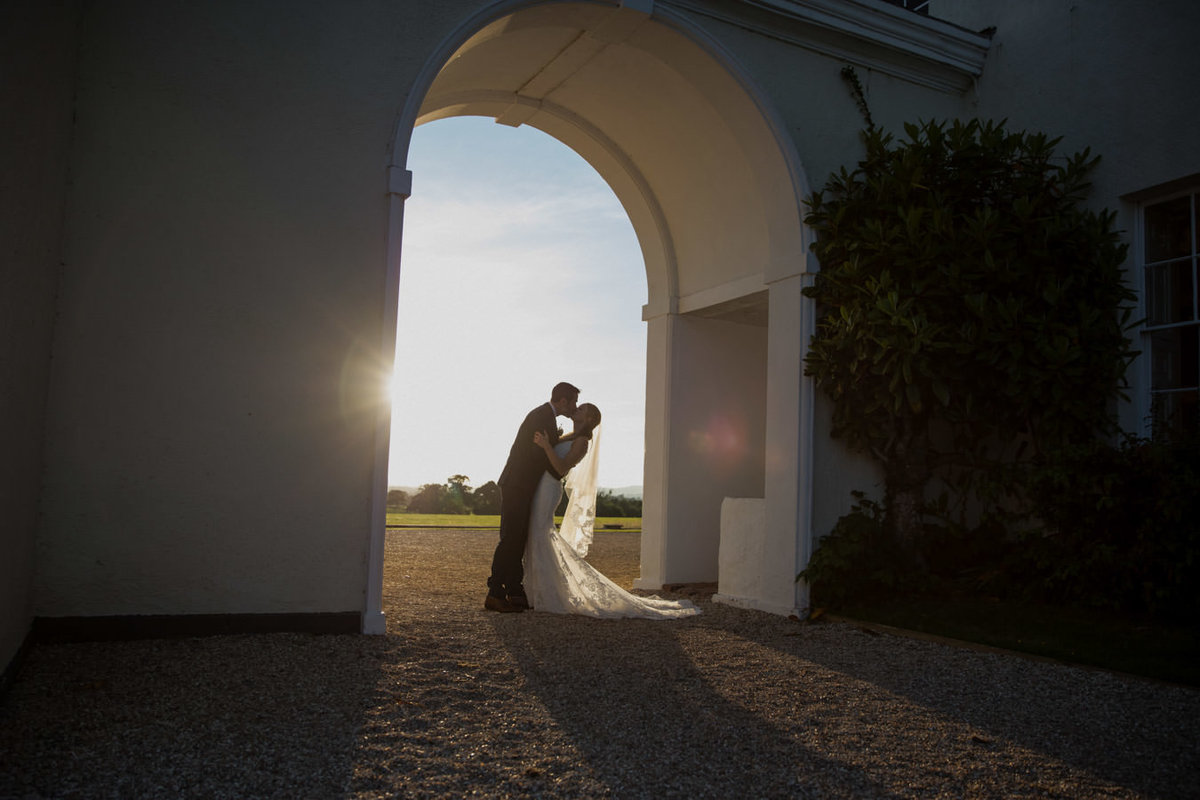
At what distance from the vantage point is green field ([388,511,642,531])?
14.3m

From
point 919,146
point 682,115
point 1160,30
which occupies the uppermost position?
point 1160,30

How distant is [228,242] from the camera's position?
514cm

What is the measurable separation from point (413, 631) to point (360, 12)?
13.0ft

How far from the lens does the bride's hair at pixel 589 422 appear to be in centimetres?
691

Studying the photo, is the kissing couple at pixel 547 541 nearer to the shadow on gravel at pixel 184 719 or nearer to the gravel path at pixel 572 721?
the gravel path at pixel 572 721

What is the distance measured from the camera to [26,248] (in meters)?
3.62

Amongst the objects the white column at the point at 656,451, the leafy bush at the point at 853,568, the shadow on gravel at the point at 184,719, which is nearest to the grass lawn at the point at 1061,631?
the leafy bush at the point at 853,568

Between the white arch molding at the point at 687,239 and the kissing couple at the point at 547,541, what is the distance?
1.23m

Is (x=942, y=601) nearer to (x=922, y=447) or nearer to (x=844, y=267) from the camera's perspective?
(x=922, y=447)

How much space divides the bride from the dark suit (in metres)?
0.07

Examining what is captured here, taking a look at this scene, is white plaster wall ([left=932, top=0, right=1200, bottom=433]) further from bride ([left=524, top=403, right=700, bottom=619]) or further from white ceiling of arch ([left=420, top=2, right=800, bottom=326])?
bride ([left=524, top=403, right=700, bottom=619])

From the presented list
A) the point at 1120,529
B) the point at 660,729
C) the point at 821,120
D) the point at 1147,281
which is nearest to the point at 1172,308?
the point at 1147,281

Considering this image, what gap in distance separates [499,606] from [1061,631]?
3748 millimetres

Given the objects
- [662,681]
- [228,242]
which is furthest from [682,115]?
[662,681]
